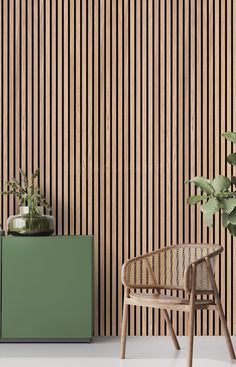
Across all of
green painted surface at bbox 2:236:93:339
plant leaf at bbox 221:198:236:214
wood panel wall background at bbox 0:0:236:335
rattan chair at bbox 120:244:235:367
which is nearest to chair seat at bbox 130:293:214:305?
rattan chair at bbox 120:244:235:367

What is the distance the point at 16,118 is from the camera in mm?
6523

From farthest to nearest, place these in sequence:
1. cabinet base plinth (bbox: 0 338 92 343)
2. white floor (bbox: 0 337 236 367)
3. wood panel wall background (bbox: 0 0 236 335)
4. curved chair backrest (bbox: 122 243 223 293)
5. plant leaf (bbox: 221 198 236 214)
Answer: wood panel wall background (bbox: 0 0 236 335) < cabinet base plinth (bbox: 0 338 92 343) < curved chair backrest (bbox: 122 243 223 293) < white floor (bbox: 0 337 236 367) < plant leaf (bbox: 221 198 236 214)

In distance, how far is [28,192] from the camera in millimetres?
6223

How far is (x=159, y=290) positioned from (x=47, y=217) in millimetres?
1134

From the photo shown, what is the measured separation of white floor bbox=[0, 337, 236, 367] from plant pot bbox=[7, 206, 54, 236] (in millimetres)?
935

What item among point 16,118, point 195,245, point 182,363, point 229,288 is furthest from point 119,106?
point 182,363

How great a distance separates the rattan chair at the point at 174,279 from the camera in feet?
17.1

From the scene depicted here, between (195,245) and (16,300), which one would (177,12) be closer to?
(195,245)

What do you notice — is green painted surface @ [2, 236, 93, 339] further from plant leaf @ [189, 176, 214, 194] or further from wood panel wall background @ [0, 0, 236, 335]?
plant leaf @ [189, 176, 214, 194]

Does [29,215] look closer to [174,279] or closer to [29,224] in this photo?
[29,224]

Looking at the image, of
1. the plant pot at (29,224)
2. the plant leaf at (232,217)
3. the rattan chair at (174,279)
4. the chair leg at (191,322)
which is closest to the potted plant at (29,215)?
the plant pot at (29,224)

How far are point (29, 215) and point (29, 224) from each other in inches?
3.3

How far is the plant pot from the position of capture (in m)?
6.05

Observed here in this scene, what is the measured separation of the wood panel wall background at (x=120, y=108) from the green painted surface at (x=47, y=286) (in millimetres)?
527
